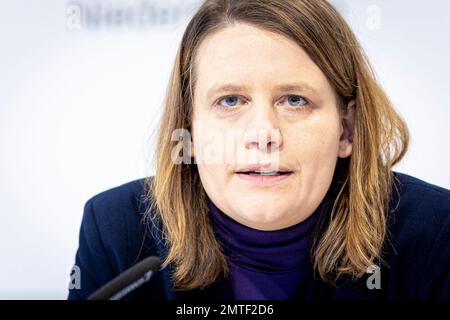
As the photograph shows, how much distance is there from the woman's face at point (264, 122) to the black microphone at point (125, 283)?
24 cm

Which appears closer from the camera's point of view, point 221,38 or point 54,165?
point 221,38

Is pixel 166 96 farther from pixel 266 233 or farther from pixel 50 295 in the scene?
pixel 50 295

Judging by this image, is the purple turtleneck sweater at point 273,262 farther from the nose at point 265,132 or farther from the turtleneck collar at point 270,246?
the nose at point 265,132

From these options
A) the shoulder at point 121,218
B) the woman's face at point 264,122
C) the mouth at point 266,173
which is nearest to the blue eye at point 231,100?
the woman's face at point 264,122

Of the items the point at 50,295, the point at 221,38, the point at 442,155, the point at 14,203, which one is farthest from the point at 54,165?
the point at 442,155

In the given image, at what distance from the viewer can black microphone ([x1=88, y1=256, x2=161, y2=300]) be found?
620 millimetres

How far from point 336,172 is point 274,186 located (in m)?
0.17

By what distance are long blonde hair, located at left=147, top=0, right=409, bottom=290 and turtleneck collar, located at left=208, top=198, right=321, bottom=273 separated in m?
0.02

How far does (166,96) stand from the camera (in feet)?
3.12

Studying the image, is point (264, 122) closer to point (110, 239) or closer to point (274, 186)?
point (274, 186)

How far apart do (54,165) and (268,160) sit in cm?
38

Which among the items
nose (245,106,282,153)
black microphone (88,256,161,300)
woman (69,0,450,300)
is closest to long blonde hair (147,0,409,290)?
woman (69,0,450,300)

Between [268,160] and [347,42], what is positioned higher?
[347,42]
